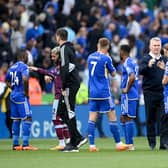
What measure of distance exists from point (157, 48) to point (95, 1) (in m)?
16.3

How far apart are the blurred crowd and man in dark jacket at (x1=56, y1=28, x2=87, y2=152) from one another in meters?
9.28

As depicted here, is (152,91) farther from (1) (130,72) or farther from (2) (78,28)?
(2) (78,28)

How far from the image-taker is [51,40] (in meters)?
31.9

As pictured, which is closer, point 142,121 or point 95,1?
point 142,121

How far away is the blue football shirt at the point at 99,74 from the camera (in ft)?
63.4

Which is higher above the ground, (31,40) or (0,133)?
(31,40)

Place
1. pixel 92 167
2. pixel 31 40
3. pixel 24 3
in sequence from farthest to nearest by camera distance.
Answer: pixel 24 3
pixel 31 40
pixel 92 167

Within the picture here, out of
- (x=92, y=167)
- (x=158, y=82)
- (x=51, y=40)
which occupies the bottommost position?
(x=92, y=167)

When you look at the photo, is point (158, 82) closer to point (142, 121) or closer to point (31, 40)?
point (142, 121)

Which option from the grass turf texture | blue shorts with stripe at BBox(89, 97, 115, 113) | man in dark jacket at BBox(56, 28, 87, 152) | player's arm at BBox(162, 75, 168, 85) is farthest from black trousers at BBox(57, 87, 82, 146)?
player's arm at BBox(162, 75, 168, 85)

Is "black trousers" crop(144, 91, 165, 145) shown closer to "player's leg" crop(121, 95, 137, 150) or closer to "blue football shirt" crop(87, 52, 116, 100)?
"player's leg" crop(121, 95, 137, 150)

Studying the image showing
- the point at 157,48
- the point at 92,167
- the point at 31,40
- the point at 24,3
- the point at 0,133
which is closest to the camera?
the point at 92,167

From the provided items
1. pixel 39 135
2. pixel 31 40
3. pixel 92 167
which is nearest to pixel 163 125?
pixel 92 167

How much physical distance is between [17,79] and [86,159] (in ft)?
13.7
